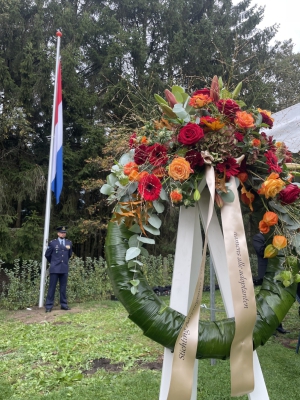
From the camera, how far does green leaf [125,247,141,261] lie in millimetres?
1835

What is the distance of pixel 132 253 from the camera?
72.8 inches

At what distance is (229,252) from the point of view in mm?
1752

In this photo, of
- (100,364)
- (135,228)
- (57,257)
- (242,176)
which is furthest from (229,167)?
(57,257)

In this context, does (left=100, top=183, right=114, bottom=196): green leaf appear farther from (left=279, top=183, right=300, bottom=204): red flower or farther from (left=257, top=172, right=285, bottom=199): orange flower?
(left=279, top=183, right=300, bottom=204): red flower

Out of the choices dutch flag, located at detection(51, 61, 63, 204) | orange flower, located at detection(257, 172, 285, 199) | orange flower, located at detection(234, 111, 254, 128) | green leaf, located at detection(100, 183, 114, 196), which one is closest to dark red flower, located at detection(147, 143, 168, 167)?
green leaf, located at detection(100, 183, 114, 196)

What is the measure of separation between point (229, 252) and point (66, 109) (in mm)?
11613

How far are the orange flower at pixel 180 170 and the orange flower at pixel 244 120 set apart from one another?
1.17ft

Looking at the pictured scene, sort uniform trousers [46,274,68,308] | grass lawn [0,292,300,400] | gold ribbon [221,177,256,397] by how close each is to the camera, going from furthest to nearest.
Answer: uniform trousers [46,274,68,308] < grass lawn [0,292,300,400] < gold ribbon [221,177,256,397]

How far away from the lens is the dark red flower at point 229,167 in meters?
1.84

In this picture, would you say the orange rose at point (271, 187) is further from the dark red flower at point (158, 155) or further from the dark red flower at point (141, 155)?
the dark red flower at point (141, 155)

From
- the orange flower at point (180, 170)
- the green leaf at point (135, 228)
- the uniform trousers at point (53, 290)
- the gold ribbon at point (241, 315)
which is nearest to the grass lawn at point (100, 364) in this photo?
the uniform trousers at point (53, 290)

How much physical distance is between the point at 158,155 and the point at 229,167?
14.4 inches

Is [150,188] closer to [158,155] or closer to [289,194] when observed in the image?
[158,155]

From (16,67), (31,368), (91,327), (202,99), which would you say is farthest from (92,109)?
(202,99)
